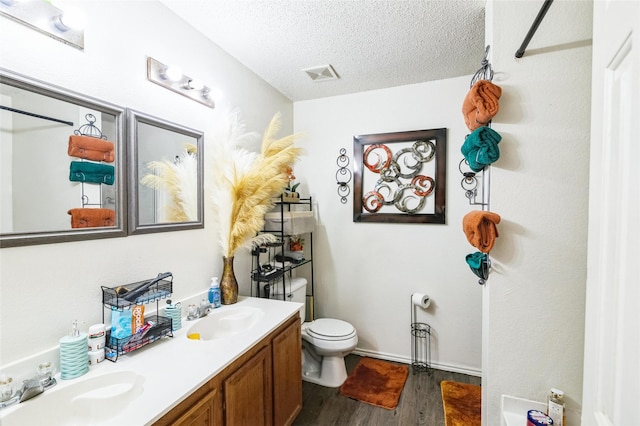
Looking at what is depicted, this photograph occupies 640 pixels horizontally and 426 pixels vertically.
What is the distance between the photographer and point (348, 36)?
1858 mm

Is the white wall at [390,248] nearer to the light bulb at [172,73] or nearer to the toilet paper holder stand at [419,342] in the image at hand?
the toilet paper holder stand at [419,342]

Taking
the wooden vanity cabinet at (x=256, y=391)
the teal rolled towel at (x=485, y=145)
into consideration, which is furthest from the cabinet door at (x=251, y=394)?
the teal rolled towel at (x=485, y=145)

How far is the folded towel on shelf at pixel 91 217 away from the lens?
45.4 inches

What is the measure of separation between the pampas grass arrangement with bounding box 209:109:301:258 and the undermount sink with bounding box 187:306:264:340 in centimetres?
36

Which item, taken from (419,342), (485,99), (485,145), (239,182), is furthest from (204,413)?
(419,342)

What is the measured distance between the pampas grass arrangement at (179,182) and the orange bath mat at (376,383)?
5.87 feet

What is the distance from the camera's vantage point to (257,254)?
89.3 inches

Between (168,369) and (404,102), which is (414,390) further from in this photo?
(404,102)

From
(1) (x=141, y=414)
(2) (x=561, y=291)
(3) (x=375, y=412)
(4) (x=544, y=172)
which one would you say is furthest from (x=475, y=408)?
(1) (x=141, y=414)

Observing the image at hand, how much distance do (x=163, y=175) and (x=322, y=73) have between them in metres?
1.54

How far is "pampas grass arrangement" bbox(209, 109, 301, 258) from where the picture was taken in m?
1.77

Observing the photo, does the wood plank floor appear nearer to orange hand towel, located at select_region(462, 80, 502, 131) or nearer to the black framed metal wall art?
the black framed metal wall art

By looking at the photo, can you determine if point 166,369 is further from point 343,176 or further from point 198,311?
point 343,176

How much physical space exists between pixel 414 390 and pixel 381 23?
2.66 m
